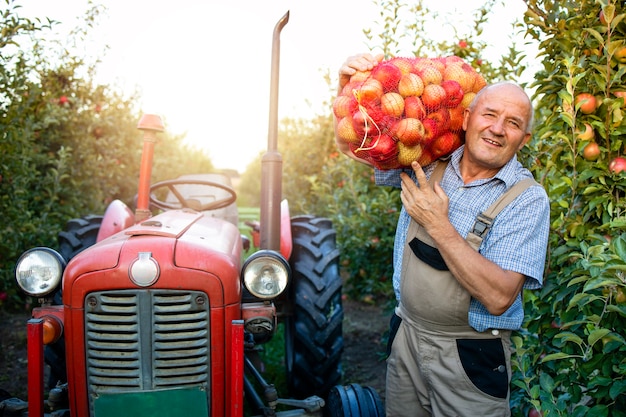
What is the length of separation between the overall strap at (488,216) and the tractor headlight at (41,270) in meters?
1.74

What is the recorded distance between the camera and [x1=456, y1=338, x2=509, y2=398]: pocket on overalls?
1896mm

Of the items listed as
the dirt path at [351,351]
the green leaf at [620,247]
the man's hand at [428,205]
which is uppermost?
the man's hand at [428,205]

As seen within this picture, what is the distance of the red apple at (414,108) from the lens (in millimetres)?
1814

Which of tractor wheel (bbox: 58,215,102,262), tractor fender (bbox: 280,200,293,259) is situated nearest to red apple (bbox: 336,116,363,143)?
tractor fender (bbox: 280,200,293,259)

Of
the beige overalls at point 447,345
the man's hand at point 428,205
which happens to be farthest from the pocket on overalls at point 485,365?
the man's hand at point 428,205

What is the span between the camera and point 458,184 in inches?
81.1

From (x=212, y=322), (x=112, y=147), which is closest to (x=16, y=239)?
(x=112, y=147)

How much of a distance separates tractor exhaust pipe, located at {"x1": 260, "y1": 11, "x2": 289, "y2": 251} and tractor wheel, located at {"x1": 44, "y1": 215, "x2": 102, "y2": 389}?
4.28 feet

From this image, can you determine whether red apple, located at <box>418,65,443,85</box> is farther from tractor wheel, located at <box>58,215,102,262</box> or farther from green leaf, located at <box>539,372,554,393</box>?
tractor wheel, located at <box>58,215,102,262</box>

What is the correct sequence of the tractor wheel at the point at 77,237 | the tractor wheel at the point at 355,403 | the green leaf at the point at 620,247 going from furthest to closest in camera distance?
the tractor wheel at the point at 77,237, the tractor wheel at the point at 355,403, the green leaf at the point at 620,247

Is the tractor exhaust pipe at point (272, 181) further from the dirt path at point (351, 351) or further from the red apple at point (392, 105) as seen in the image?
the dirt path at point (351, 351)

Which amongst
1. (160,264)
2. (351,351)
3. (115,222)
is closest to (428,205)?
(160,264)

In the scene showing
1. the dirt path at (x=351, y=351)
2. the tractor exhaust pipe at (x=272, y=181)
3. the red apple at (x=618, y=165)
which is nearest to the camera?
the red apple at (x=618, y=165)

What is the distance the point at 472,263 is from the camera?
1767 millimetres
